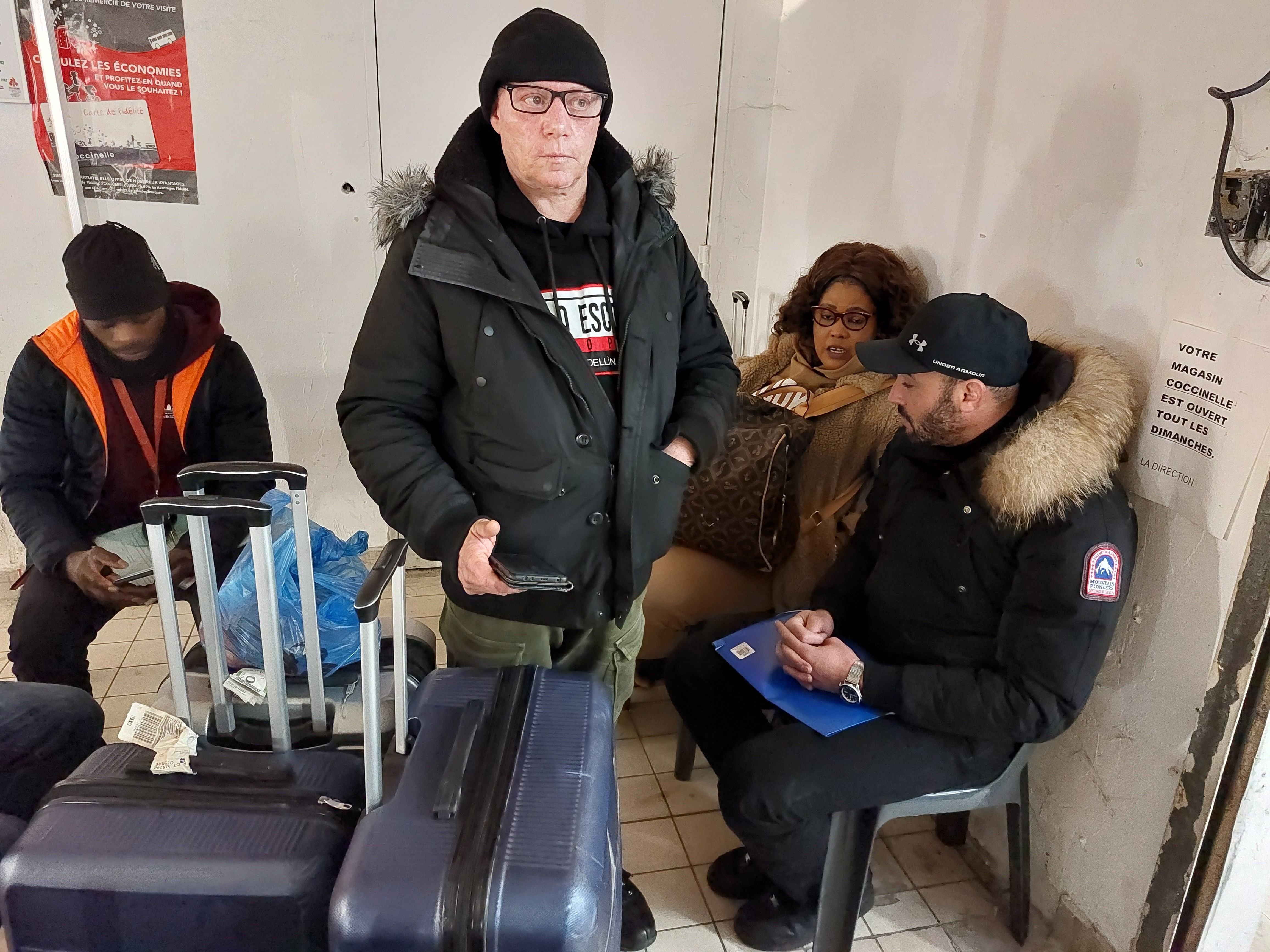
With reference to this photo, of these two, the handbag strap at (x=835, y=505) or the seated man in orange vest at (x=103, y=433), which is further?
the handbag strap at (x=835, y=505)

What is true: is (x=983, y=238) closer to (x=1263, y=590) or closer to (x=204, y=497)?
(x=1263, y=590)

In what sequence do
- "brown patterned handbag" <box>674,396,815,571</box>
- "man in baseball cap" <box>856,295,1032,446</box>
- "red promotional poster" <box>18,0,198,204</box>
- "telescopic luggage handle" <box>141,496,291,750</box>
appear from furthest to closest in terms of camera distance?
"red promotional poster" <box>18,0,198,204</box>, "brown patterned handbag" <box>674,396,815,571</box>, "man in baseball cap" <box>856,295,1032,446</box>, "telescopic luggage handle" <box>141,496,291,750</box>

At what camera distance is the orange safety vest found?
171cm

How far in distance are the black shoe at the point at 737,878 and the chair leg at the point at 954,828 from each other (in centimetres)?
41

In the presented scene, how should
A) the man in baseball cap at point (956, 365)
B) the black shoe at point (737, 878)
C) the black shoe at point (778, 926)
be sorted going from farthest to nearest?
the black shoe at point (737, 878) → the black shoe at point (778, 926) → the man in baseball cap at point (956, 365)

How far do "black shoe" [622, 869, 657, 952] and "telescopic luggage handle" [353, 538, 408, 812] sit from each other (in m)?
0.67

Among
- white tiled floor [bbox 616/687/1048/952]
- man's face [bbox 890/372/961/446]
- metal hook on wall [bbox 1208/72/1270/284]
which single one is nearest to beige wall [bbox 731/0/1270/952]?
metal hook on wall [bbox 1208/72/1270/284]

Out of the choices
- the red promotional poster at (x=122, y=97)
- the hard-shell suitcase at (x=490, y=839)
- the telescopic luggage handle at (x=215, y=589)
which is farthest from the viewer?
the red promotional poster at (x=122, y=97)

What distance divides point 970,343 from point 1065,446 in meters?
0.22

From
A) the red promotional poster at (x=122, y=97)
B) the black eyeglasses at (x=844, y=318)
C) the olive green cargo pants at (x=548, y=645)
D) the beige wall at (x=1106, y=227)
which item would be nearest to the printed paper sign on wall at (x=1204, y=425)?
the beige wall at (x=1106, y=227)

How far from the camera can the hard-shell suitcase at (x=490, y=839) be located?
882mm

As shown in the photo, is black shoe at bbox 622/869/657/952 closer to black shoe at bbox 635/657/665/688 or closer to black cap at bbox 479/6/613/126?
black shoe at bbox 635/657/665/688

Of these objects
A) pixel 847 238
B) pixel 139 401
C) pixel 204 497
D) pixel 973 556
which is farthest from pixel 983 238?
pixel 139 401

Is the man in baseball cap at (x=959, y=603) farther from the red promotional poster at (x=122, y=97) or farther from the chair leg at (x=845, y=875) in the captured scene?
the red promotional poster at (x=122, y=97)
